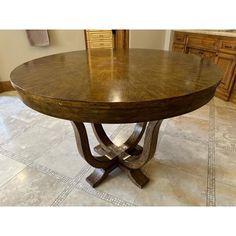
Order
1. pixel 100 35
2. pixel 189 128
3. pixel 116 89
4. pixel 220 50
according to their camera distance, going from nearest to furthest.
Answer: pixel 116 89
pixel 189 128
pixel 220 50
pixel 100 35

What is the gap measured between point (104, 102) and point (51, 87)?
24 cm

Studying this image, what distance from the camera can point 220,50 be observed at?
7.27 ft

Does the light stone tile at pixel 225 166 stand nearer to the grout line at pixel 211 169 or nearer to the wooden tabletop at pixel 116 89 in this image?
the grout line at pixel 211 169

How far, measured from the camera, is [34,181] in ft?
3.97

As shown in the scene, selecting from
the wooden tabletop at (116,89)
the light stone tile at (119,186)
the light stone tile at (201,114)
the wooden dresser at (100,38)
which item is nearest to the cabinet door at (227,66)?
the light stone tile at (201,114)

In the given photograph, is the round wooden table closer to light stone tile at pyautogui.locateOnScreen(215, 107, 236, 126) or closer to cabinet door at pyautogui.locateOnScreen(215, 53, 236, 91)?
light stone tile at pyautogui.locateOnScreen(215, 107, 236, 126)

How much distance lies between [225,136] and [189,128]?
0.31m

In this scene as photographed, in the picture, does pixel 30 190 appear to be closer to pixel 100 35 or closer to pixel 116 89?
pixel 116 89

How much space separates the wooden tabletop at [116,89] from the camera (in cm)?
58

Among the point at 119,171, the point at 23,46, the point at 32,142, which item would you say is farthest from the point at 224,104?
the point at 23,46

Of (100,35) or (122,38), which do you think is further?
(100,35)
